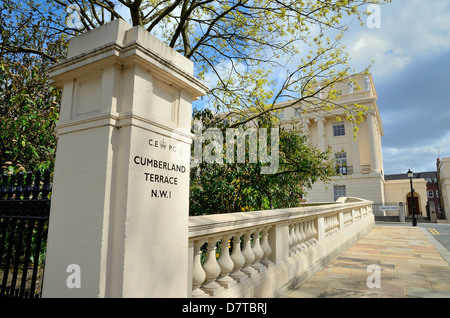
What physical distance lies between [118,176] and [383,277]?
476 centimetres

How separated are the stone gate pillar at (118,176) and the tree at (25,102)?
285 cm

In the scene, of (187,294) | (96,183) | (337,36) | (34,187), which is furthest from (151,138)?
(337,36)

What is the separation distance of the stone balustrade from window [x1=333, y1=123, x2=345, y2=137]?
3032 cm

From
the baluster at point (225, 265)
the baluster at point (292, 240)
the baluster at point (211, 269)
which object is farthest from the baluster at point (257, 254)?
the baluster at point (292, 240)

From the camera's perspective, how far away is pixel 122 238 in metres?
1.75

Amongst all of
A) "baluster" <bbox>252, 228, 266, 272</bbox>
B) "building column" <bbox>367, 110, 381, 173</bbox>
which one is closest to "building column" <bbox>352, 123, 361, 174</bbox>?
"building column" <bbox>367, 110, 381, 173</bbox>

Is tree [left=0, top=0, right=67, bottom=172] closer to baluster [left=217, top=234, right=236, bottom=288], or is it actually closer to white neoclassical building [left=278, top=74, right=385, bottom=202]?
baluster [left=217, top=234, right=236, bottom=288]

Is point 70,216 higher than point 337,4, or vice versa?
point 337,4

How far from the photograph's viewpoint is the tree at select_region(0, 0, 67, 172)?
16.3ft

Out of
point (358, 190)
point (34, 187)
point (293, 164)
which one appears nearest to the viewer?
point (34, 187)

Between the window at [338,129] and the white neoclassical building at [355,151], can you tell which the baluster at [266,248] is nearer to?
the white neoclassical building at [355,151]

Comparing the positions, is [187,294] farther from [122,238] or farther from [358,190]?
[358,190]

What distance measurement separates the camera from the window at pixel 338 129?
109 feet
